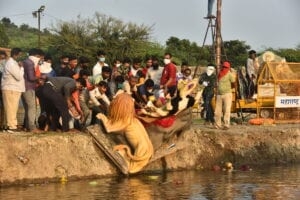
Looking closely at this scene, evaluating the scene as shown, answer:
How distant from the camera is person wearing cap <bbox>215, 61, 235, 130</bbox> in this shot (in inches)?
711

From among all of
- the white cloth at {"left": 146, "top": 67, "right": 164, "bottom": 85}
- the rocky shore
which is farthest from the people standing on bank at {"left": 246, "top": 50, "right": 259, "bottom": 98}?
the white cloth at {"left": 146, "top": 67, "right": 164, "bottom": 85}

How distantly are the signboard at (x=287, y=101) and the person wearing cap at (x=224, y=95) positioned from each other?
2.90 m

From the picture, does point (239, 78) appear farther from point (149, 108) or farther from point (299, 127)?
point (149, 108)

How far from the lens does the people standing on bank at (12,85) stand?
14.7 metres

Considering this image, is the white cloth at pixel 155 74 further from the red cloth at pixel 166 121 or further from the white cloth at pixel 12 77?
the white cloth at pixel 12 77

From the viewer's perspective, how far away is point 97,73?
56.3ft

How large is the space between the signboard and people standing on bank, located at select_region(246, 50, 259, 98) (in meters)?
1.06

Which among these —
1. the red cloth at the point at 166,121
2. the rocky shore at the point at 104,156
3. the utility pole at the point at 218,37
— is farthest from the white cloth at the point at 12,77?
the utility pole at the point at 218,37

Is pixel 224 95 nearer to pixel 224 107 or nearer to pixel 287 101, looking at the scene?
pixel 224 107

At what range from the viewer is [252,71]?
2177 centimetres

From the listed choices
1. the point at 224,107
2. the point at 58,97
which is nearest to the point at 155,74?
the point at 224,107

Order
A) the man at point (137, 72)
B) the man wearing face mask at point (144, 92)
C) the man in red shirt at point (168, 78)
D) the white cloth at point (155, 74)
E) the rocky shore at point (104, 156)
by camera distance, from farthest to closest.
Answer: the white cloth at point (155, 74) < the man in red shirt at point (168, 78) < the man at point (137, 72) < the man wearing face mask at point (144, 92) < the rocky shore at point (104, 156)

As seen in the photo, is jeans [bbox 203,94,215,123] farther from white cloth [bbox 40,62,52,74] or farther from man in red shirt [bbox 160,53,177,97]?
white cloth [bbox 40,62,52,74]

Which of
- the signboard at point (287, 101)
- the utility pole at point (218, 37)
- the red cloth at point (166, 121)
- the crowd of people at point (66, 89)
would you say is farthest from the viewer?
the utility pole at point (218, 37)
